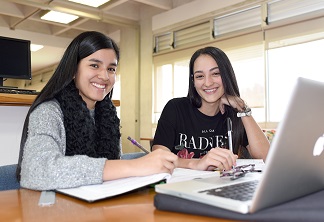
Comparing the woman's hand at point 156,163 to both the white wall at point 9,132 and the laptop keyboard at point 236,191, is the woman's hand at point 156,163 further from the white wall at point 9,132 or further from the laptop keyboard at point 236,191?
the white wall at point 9,132

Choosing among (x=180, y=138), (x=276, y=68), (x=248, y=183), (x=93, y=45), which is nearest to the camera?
(x=248, y=183)

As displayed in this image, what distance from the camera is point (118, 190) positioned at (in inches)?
27.3

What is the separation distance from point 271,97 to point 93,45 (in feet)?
11.0

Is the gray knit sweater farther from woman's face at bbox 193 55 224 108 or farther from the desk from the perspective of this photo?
woman's face at bbox 193 55 224 108

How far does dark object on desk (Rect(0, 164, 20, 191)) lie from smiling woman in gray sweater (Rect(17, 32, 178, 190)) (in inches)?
0.7

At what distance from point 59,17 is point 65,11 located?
0.62m

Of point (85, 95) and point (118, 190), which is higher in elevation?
point (85, 95)

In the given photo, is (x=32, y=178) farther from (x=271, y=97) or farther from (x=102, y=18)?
(x=102, y=18)

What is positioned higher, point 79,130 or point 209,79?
point 209,79

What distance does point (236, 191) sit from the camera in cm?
58

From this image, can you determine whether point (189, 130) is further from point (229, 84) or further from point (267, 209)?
point (267, 209)

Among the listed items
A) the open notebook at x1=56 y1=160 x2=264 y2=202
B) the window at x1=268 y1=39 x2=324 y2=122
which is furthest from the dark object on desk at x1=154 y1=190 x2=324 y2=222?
the window at x1=268 y1=39 x2=324 y2=122

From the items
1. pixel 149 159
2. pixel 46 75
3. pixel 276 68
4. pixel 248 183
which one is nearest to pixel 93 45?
pixel 149 159

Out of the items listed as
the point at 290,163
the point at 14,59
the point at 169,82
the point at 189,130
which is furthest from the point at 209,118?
the point at 169,82
